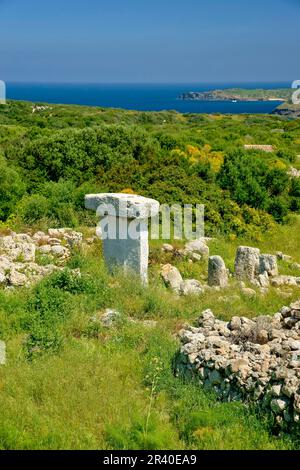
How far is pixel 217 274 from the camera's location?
9242mm

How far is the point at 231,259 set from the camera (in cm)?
1120

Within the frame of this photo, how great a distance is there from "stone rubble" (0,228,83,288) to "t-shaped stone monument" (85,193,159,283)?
3.52ft

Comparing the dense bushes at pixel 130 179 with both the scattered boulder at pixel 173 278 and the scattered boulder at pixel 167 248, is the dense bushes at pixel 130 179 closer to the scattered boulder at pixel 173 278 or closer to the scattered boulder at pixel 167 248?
the scattered boulder at pixel 167 248

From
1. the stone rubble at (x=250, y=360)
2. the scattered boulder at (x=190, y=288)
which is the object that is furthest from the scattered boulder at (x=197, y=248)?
the stone rubble at (x=250, y=360)

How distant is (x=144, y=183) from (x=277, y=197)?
4235mm

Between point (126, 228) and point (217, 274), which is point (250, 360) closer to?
point (217, 274)

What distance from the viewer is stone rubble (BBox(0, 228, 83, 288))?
8.31 m

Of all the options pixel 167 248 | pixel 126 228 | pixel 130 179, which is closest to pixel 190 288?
pixel 126 228

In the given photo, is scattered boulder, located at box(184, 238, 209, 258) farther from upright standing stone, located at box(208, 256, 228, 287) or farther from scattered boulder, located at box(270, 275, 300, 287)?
scattered boulder, located at box(270, 275, 300, 287)

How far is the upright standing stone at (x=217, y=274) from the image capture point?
920 centimetres

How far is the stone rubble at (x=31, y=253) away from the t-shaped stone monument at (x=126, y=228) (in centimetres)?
107

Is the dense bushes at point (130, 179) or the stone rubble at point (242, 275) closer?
the stone rubble at point (242, 275)

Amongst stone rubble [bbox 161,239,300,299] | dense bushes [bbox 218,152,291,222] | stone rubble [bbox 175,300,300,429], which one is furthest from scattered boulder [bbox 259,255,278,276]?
dense bushes [bbox 218,152,291,222]
